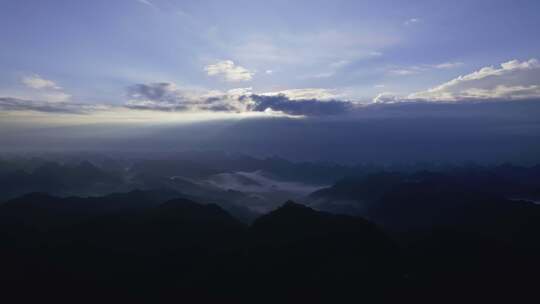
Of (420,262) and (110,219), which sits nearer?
(420,262)

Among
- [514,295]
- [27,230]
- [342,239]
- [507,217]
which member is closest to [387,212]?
[507,217]

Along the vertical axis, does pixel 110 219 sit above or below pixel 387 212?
above

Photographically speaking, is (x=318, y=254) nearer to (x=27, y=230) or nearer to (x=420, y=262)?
(x=420, y=262)

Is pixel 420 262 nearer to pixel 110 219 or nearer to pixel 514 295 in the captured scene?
pixel 514 295

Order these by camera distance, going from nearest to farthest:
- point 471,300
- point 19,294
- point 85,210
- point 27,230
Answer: point 471,300
point 19,294
point 27,230
point 85,210

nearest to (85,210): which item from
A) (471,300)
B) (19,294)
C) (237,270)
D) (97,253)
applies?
(97,253)

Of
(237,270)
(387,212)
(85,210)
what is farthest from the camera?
(387,212)
